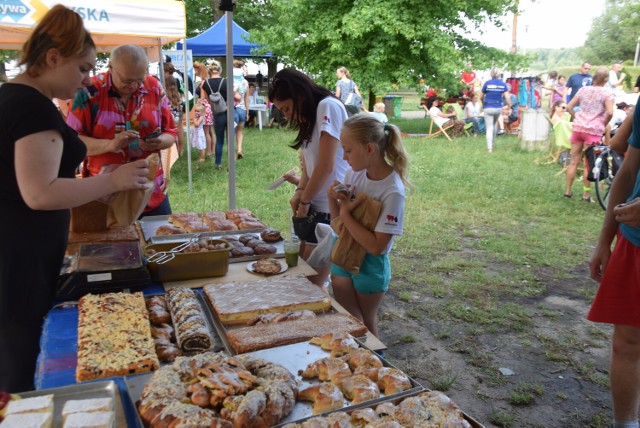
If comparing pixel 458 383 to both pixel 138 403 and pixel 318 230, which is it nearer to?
pixel 318 230

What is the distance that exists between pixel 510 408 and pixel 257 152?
362 inches

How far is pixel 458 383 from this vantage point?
335 cm

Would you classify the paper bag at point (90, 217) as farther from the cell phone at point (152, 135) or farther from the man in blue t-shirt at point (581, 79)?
the man in blue t-shirt at point (581, 79)

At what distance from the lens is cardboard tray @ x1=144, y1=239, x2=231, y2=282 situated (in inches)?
90.0

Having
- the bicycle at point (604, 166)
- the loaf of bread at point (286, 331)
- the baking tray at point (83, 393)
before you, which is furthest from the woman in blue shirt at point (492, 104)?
the baking tray at point (83, 393)

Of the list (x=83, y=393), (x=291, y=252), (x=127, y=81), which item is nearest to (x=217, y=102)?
(x=127, y=81)

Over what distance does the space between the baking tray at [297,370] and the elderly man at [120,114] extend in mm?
1685

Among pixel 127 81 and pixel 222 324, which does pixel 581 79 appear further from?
pixel 222 324

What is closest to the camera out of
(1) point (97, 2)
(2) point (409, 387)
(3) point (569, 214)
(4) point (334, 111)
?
(2) point (409, 387)

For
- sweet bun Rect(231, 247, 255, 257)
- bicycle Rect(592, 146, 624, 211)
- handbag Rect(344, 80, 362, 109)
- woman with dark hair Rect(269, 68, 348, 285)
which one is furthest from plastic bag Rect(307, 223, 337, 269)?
handbag Rect(344, 80, 362, 109)

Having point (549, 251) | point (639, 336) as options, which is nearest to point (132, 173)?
point (639, 336)

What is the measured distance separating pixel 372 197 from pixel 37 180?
1511 millimetres

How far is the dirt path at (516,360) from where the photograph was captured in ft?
10.1

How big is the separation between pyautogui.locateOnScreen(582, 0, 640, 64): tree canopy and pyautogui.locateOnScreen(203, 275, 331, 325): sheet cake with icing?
130 ft
